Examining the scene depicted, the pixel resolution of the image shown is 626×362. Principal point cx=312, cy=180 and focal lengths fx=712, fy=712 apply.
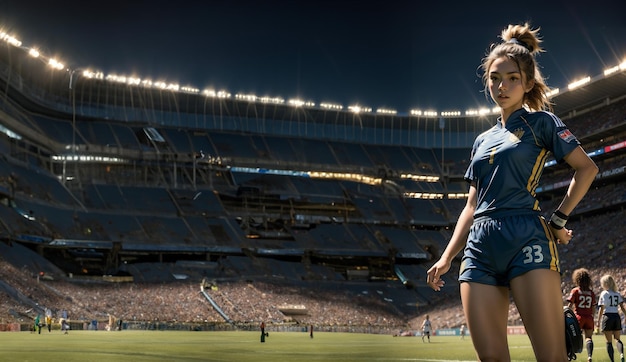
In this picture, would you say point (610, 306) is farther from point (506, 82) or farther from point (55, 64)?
point (55, 64)

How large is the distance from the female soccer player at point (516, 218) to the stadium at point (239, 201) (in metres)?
41.9

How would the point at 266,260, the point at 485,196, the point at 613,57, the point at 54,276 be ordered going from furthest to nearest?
the point at 266,260, the point at 613,57, the point at 54,276, the point at 485,196

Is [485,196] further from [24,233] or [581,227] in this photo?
[581,227]

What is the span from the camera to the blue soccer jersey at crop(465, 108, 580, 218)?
13.9ft

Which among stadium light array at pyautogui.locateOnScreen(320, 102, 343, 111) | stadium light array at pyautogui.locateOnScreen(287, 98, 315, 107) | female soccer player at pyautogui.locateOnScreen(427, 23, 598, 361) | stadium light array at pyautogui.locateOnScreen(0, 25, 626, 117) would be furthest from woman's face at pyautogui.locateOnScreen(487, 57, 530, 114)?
stadium light array at pyautogui.locateOnScreen(320, 102, 343, 111)

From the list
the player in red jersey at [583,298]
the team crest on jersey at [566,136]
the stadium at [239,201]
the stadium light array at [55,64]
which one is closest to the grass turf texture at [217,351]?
the player in red jersey at [583,298]

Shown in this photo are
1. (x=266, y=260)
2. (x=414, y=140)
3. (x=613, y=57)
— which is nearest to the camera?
(x=613, y=57)

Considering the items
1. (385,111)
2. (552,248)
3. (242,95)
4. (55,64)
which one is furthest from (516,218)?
(385,111)

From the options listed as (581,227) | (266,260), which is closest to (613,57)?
(581,227)

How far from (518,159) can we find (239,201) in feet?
227

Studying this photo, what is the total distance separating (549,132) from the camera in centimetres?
429

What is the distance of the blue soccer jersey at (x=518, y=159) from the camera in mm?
4223

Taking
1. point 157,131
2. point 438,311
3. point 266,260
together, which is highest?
point 157,131

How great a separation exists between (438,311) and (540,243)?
54.1 meters
